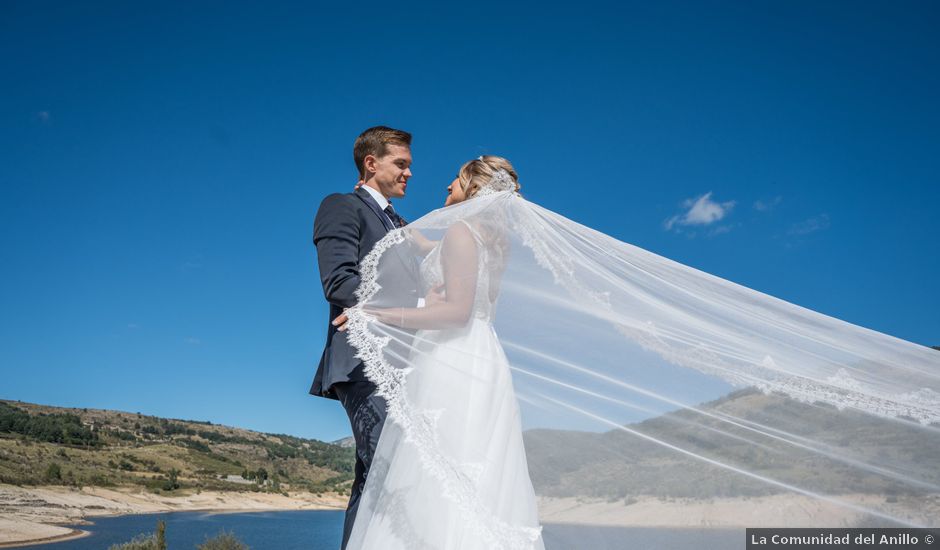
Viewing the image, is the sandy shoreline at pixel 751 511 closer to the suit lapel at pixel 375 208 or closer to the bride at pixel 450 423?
the bride at pixel 450 423

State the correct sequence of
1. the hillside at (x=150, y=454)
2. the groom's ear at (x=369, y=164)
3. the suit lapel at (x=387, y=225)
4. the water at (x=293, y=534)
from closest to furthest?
the water at (x=293, y=534)
the suit lapel at (x=387, y=225)
the groom's ear at (x=369, y=164)
the hillside at (x=150, y=454)

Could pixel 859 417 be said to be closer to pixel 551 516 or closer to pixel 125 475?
pixel 551 516

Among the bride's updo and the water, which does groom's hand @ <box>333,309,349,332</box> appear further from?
the water

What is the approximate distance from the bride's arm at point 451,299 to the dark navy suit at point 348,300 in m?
0.08

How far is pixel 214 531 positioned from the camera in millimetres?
66938

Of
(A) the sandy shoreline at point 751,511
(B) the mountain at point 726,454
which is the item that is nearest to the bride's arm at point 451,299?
(B) the mountain at point 726,454

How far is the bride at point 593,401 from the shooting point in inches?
89.6

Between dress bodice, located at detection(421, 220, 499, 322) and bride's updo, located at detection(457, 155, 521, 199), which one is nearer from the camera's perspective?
dress bodice, located at detection(421, 220, 499, 322)

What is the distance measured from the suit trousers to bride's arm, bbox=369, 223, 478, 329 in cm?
28

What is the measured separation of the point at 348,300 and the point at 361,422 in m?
0.49

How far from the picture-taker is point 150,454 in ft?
188

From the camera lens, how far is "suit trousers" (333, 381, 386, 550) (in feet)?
8.23

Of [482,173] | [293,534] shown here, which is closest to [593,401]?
[482,173]

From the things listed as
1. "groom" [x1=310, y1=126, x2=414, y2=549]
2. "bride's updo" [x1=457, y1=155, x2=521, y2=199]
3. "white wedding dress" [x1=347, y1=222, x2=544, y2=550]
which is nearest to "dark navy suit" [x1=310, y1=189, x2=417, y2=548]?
"groom" [x1=310, y1=126, x2=414, y2=549]
